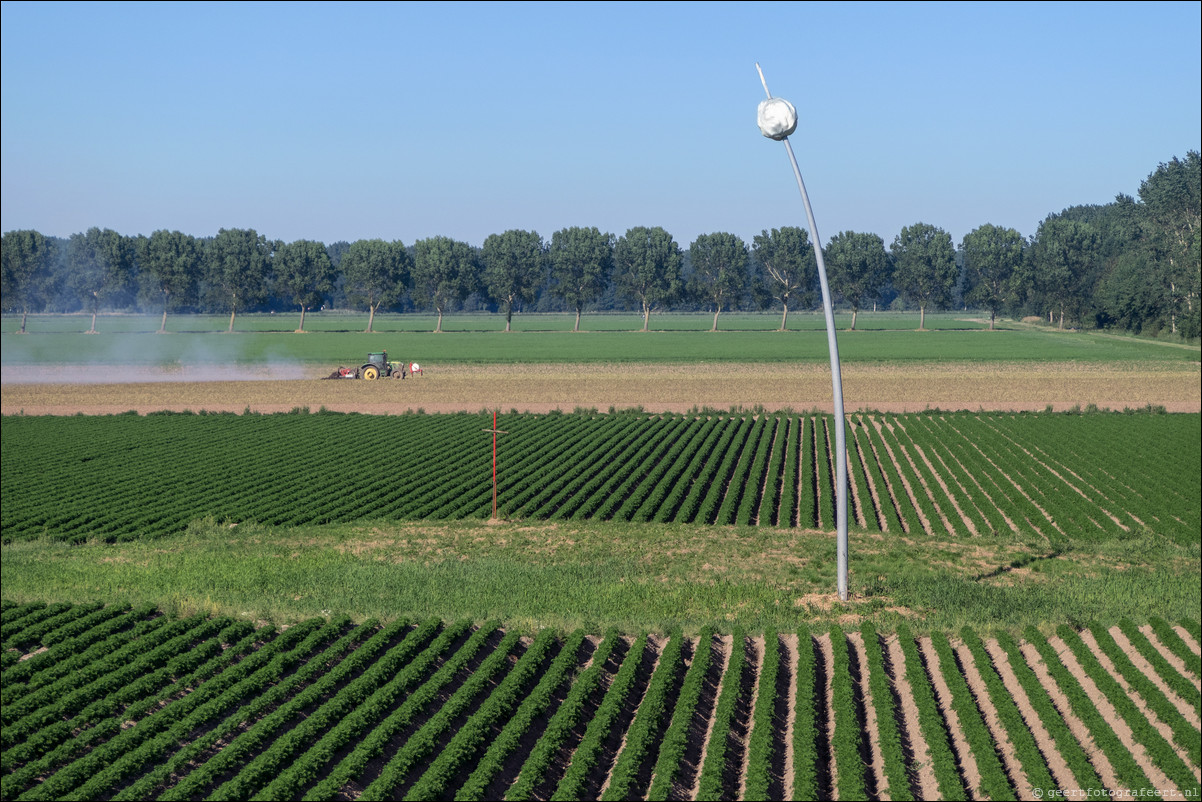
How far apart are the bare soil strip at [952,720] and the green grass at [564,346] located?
77.8 meters

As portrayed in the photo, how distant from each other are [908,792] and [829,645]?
7.04 metres

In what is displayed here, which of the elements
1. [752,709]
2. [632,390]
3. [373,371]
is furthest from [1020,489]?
[373,371]

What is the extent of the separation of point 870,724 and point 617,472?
24.2 m

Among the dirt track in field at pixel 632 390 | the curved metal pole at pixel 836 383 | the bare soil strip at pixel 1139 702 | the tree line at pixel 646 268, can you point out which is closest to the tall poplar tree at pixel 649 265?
the tree line at pixel 646 268

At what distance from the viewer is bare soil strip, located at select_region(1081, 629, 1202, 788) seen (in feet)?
49.9

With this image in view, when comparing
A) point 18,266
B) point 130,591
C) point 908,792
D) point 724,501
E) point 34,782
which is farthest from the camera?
point 18,266

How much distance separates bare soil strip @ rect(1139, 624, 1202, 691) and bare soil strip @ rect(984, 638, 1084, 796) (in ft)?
9.32

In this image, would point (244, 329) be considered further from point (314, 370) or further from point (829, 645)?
point (829, 645)

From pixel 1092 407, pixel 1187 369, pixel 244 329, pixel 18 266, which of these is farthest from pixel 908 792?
pixel 244 329

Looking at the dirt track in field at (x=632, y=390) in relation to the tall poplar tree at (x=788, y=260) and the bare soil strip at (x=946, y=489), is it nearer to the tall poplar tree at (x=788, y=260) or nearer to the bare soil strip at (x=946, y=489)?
the bare soil strip at (x=946, y=489)

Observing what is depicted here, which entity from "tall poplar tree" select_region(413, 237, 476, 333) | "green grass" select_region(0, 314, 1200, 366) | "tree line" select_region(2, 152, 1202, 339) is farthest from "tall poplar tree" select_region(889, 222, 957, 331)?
"tall poplar tree" select_region(413, 237, 476, 333)

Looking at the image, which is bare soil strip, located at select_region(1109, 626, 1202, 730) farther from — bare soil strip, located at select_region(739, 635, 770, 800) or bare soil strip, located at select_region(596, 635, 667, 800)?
bare soil strip, located at select_region(596, 635, 667, 800)

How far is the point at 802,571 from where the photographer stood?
27266 millimetres

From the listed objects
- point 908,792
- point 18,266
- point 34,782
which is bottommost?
point 34,782
